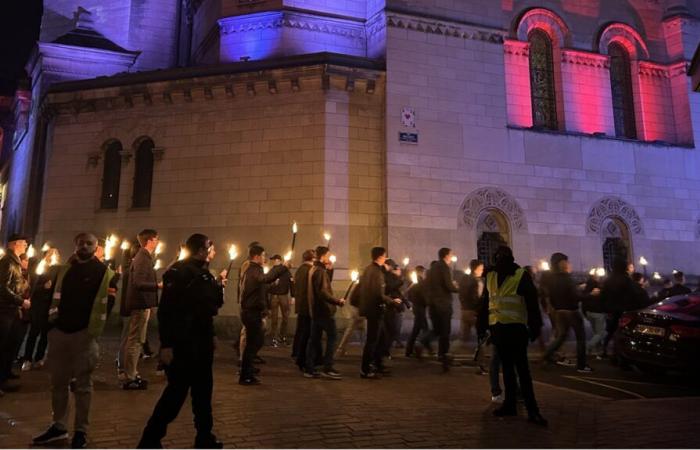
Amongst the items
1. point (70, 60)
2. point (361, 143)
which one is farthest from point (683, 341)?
point (70, 60)

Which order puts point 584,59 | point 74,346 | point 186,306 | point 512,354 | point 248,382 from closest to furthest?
point 186,306 → point 74,346 → point 512,354 → point 248,382 → point 584,59

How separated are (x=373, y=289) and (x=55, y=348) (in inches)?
187

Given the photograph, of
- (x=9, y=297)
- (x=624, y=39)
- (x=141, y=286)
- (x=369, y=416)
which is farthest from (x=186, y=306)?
(x=624, y=39)

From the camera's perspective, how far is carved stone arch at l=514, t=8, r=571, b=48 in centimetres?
1786

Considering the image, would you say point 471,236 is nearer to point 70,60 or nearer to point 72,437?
point 72,437

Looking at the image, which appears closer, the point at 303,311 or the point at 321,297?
the point at 321,297

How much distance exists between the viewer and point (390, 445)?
4707 mm

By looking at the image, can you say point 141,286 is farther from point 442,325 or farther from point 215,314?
point 442,325

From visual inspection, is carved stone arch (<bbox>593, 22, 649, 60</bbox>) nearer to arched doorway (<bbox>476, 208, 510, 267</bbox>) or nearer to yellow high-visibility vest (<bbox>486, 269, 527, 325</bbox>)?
→ arched doorway (<bbox>476, 208, 510, 267</bbox>)

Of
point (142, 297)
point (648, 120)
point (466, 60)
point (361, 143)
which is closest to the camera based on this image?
point (142, 297)

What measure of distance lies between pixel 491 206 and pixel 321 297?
354 inches

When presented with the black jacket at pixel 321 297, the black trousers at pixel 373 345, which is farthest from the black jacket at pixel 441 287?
the black jacket at pixel 321 297

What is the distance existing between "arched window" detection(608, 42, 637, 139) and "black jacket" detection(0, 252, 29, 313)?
18712 mm

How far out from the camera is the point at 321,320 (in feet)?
27.1
